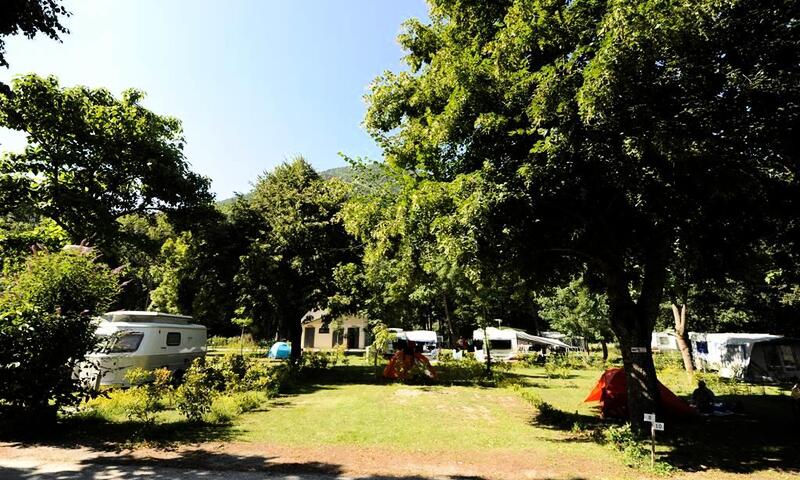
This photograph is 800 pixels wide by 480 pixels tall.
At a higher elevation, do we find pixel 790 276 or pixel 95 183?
pixel 95 183

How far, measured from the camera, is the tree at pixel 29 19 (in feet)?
18.6

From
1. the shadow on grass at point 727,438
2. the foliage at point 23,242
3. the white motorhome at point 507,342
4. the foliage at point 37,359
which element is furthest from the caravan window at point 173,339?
the white motorhome at point 507,342

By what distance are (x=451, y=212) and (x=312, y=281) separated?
561 inches

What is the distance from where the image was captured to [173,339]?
1672 centimetres

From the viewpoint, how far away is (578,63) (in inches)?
330

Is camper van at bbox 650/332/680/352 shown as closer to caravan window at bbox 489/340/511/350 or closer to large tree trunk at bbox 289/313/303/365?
caravan window at bbox 489/340/511/350

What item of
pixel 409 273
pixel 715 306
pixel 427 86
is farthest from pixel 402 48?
pixel 715 306

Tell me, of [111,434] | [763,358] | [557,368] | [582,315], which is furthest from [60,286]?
[582,315]

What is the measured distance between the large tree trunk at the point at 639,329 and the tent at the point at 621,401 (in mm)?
1882

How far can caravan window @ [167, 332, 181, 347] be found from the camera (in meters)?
16.3

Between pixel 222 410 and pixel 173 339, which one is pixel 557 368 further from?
pixel 173 339

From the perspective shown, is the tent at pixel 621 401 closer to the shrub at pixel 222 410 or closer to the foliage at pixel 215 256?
the shrub at pixel 222 410

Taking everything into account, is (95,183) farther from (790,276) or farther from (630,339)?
(790,276)

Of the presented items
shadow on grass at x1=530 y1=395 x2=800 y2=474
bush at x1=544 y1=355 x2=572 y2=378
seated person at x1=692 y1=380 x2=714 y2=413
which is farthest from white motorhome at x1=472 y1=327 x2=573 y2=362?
seated person at x1=692 y1=380 x2=714 y2=413
